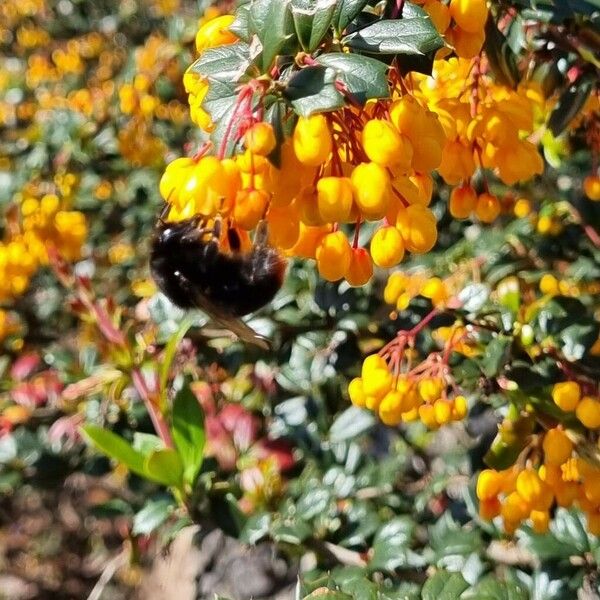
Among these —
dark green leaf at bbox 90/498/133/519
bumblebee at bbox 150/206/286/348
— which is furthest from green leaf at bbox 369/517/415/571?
dark green leaf at bbox 90/498/133/519

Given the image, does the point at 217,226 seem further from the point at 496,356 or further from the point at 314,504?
the point at 314,504

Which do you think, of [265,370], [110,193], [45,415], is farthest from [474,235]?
[110,193]

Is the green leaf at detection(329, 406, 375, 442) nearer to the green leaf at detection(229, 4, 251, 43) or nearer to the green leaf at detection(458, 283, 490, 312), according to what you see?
the green leaf at detection(458, 283, 490, 312)

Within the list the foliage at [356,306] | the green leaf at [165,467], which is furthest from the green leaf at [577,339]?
the green leaf at [165,467]

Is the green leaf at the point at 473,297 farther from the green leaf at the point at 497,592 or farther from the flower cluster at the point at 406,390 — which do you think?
the green leaf at the point at 497,592

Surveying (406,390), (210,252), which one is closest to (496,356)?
(406,390)
